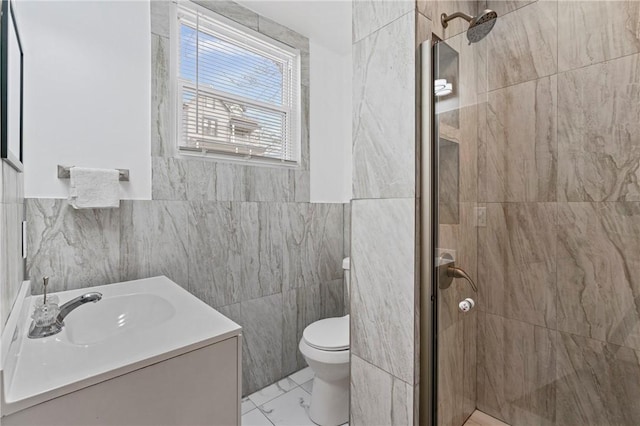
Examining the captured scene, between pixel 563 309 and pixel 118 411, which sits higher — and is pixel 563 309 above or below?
above

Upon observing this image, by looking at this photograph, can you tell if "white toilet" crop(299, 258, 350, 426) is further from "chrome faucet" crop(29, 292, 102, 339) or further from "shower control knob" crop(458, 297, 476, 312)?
"chrome faucet" crop(29, 292, 102, 339)

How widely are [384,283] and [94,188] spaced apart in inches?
54.0

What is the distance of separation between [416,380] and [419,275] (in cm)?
34

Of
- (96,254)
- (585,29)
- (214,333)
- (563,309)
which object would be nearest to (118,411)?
(214,333)

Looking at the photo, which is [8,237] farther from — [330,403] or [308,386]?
[308,386]

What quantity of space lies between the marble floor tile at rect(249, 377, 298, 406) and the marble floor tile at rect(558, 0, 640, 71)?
2.20 metres

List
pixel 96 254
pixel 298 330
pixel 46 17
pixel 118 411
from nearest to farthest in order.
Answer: pixel 118 411 < pixel 46 17 < pixel 96 254 < pixel 298 330

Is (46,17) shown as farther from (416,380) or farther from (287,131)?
(416,380)

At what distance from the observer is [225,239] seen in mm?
1951

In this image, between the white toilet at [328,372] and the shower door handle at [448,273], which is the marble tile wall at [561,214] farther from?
the white toilet at [328,372]

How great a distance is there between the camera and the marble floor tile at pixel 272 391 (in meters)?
1.97

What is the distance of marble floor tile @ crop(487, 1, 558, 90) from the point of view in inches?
34.8

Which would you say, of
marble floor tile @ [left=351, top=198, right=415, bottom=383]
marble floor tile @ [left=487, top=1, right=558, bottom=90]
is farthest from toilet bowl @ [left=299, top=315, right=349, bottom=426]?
marble floor tile @ [left=487, top=1, right=558, bottom=90]

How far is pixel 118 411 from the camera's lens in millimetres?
771
